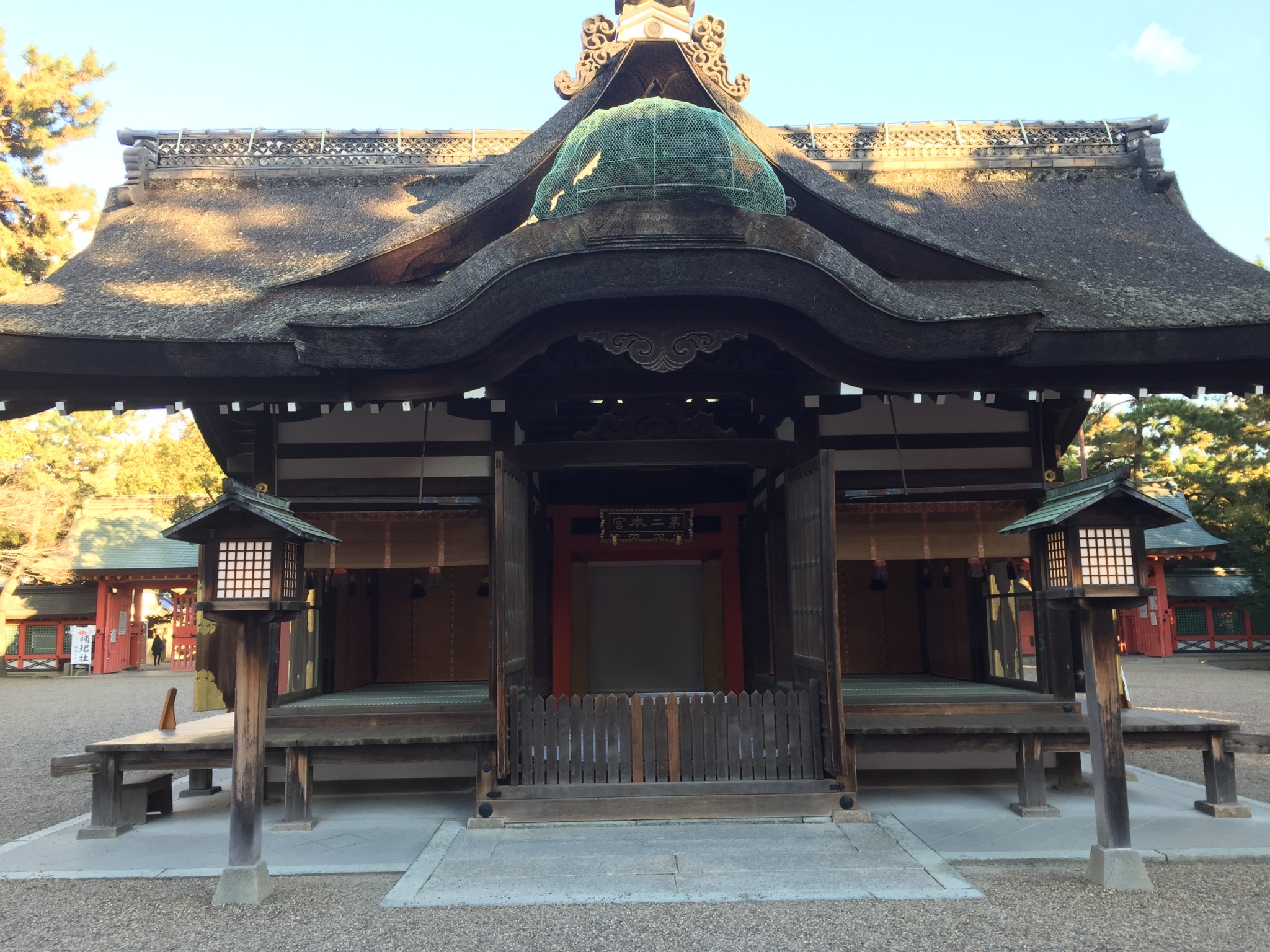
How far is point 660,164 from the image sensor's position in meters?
6.16

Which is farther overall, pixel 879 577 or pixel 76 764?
pixel 879 577

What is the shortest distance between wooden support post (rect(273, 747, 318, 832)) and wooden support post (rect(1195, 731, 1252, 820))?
6530mm

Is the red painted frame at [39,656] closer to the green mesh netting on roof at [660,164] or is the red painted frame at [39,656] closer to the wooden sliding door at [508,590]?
the wooden sliding door at [508,590]

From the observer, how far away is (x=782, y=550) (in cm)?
768

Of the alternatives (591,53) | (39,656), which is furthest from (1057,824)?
(39,656)

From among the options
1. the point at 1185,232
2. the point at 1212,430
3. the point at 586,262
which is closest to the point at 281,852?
the point at 586,262

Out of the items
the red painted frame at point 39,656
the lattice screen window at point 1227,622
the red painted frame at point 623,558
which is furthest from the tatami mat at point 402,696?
the lattice screen window at point 1227,622

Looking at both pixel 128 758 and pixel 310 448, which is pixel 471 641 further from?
pixel 128 758

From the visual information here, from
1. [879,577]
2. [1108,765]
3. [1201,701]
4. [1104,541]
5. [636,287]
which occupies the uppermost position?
[636,287]

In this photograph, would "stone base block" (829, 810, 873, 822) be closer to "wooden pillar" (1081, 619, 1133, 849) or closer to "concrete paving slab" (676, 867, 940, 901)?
"concrete paving slab" (676, 867, 940, 901)

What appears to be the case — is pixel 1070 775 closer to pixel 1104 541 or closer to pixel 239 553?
pixel 1104 541

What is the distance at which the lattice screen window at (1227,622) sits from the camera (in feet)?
84.3

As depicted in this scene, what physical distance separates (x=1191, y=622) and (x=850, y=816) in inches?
1005

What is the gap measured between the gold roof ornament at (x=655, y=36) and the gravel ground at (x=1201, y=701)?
278 inches
